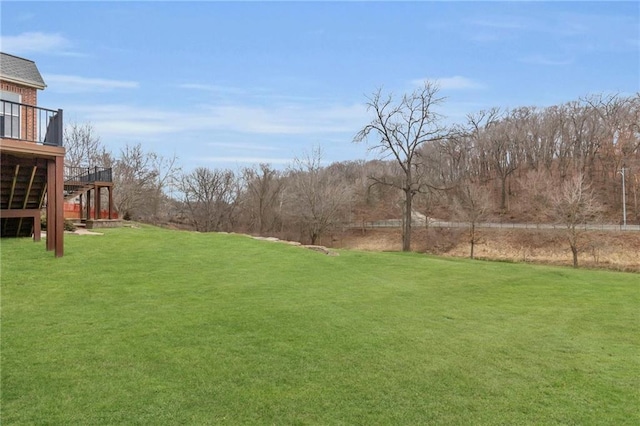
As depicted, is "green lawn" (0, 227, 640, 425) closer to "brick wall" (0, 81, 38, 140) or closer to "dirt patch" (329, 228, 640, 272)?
"brick wall" (0, 81, 38, 140)

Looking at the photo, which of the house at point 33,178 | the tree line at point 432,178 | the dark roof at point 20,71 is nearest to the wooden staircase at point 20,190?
the house at point 33,178

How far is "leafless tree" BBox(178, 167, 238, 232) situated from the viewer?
3838cm

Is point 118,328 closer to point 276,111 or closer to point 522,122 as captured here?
point 276,111

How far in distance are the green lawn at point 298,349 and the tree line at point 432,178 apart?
14806 mm

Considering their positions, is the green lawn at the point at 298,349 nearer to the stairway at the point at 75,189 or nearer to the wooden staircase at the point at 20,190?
the wooden staircase at the point at 20,190

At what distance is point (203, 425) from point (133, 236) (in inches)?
423

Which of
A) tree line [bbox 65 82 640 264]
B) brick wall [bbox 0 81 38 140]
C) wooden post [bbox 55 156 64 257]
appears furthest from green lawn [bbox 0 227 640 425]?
tree line [bbox 65 82 640 264]

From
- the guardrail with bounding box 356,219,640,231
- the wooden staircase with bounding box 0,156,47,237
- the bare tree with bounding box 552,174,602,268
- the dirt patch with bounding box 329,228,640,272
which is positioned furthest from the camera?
the guardrail with bounding box 356,219,640,231

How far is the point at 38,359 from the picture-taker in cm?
360

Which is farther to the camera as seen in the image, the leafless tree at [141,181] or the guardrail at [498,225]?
the guardrail at [498,225]

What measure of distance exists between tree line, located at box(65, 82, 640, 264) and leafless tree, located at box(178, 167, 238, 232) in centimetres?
9

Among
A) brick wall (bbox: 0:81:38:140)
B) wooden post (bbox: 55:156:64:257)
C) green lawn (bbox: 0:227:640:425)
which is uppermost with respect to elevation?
brick wall (bbox: 0:81:38:140)

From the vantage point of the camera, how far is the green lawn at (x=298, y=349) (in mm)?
2949

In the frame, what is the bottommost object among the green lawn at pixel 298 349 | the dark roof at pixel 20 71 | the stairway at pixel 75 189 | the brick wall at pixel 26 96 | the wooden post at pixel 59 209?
the green lawn at pixel 298 349
